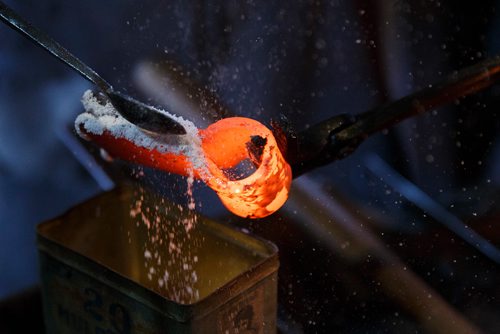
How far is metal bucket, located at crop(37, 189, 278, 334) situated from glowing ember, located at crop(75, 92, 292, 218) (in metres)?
0.45

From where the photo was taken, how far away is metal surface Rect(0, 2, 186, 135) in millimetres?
1610

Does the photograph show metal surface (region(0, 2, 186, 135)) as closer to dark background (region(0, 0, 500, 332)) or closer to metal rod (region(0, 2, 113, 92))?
metal rod (region(0, 2, 113, 92))

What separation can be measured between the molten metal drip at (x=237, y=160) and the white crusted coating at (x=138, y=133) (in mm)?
13

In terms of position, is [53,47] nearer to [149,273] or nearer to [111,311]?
[111,311]

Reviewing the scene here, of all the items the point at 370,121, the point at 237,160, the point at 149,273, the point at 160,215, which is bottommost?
the point at 149,273

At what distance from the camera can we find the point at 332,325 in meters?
2.76

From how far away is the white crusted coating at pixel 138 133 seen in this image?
1617mm

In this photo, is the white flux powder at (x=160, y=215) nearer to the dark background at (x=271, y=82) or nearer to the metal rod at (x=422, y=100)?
the metal rod at (x=422, y=100)

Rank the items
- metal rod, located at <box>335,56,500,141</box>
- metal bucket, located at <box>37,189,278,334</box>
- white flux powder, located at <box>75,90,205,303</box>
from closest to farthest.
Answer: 1. metal rod, located at <box>335,56,500,141</box>
2. white flux powder, located at <box>75,90,205,303</box>
3. metal bucket, located at <box>37,189,278,334</box>

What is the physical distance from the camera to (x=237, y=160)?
1.72 metres

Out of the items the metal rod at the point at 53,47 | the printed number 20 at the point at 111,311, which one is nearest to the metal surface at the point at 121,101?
the metal rod at the point at 53,47

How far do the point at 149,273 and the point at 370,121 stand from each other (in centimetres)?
138

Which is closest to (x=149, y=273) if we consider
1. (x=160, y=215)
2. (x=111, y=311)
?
(x=160, y=215)

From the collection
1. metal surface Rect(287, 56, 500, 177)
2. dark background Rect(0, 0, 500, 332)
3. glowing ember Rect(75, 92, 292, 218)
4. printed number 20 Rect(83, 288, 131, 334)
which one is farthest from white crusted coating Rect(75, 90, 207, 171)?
dark background Rect(0, 0, 500, 332)
